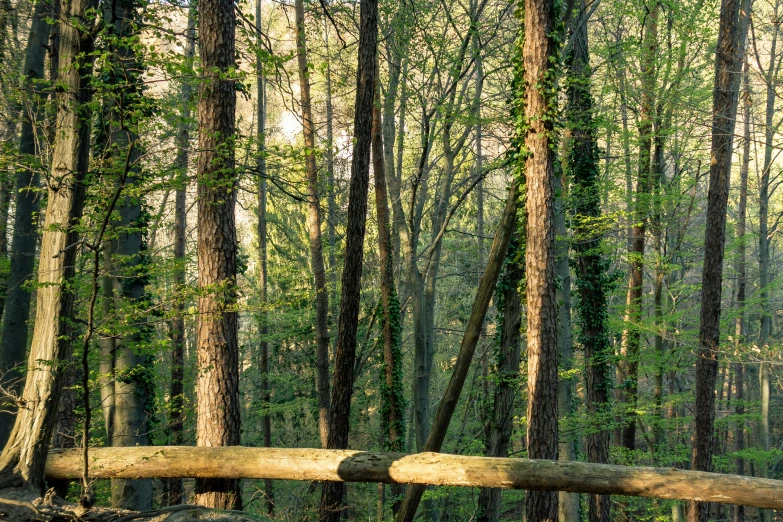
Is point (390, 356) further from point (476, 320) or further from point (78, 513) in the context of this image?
point (78, 513)

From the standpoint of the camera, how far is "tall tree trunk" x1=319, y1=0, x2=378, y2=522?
25.3ft

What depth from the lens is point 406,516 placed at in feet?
21.5

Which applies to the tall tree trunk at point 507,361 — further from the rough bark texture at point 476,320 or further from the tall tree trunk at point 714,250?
the tall tree trunk at point 714,250

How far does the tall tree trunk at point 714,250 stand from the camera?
1021 centimetres

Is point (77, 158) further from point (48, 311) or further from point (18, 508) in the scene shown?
point (18, 508)

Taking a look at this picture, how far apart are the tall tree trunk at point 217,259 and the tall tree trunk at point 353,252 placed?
89.6 inches

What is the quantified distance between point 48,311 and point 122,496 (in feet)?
12.4

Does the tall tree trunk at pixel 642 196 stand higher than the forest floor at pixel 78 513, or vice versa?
the tall tree trunk at pixel 642 196

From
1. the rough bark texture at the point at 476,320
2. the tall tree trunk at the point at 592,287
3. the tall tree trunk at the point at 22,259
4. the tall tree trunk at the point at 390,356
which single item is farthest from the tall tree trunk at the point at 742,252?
the tall tree trunk at the point at 22,259

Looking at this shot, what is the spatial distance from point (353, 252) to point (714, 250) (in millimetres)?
6905

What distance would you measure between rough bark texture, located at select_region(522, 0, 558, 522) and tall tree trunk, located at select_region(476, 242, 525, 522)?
7.84ft

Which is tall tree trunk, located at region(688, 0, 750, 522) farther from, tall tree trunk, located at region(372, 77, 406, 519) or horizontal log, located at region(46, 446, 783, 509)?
horizontal log, located at region(46, 446, 783, 509)

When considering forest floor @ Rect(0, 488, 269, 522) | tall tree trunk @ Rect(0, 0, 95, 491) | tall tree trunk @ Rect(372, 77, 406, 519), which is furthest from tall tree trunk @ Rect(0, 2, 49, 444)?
tall tree trunk @ Rect(372, 77, 406, 519)

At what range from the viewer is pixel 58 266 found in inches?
187
